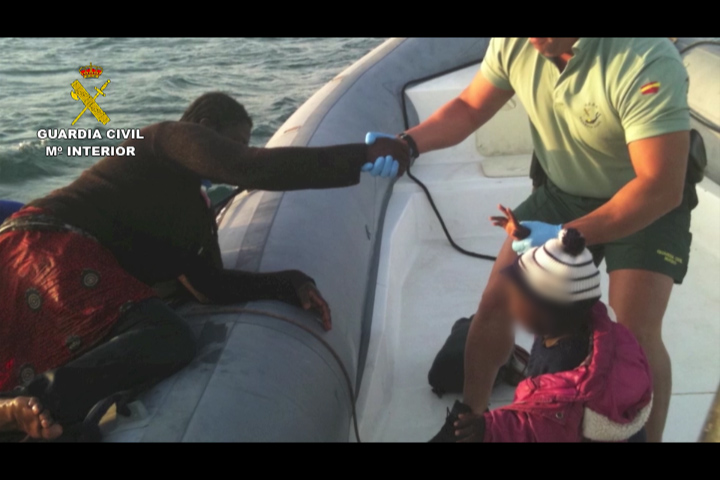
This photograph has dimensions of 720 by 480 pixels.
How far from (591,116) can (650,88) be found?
19 cm

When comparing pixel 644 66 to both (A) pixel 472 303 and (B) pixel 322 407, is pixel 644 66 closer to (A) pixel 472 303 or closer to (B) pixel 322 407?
(B) pixel 322 407

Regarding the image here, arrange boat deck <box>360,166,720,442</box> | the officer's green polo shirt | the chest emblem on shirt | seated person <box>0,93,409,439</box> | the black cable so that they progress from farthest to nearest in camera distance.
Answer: the black cable → boat deck <box>360,166,720,442</box> → the chest emblem on shirt → the officer's green polo shirt → seated person <box>0,93,409,439</box>

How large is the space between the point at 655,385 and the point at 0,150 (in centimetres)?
441

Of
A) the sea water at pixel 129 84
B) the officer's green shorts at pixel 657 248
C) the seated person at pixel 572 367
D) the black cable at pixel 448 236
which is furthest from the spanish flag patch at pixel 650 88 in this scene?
the sea water at pixel 129 84

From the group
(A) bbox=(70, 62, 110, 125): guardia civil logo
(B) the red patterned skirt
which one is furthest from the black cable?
(A) bbox=(70, 62, 110, 125): guardia civil logo

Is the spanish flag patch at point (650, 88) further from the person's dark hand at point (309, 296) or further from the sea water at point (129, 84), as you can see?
the sea water at point (129, 84)

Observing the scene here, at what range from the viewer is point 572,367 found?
5.32 ft

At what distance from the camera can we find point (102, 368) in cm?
169

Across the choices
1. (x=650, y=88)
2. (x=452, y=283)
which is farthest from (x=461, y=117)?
(x=452, y=283)

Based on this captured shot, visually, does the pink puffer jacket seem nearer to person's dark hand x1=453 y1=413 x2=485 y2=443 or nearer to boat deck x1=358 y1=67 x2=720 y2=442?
person's dark hand x1=453 y1=413 x2=485 y2=443

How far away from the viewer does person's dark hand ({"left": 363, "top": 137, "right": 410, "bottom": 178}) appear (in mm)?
2049

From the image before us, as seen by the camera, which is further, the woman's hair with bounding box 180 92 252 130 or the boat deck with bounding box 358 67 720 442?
the boat deck with bounding box 358 67 720 442

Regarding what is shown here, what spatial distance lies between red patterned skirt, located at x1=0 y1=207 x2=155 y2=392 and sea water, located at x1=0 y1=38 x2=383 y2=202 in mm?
2368
